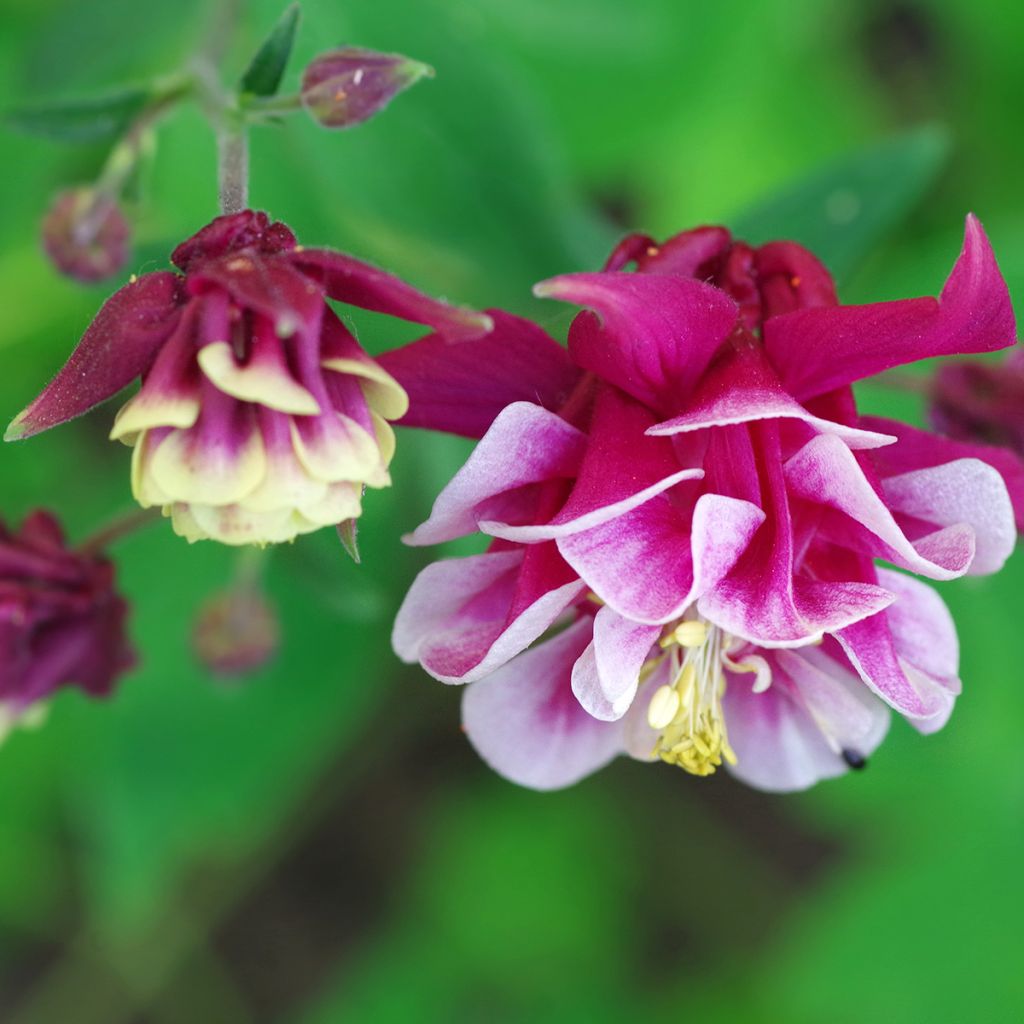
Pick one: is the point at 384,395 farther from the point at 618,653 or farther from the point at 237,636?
the point at 237,636

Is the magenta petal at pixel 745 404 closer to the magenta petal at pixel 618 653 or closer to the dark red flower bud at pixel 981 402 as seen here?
the magenta petal at pixel 618 653

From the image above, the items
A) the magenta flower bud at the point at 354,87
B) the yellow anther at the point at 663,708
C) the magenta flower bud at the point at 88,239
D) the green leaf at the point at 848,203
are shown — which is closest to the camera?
the yellow anther at the point at 663,708

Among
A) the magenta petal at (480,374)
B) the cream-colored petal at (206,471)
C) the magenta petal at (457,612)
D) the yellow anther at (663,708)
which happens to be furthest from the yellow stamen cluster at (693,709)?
the cream-colored petal at (206,471)

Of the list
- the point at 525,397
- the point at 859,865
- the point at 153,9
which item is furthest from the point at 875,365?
the point at 859,865

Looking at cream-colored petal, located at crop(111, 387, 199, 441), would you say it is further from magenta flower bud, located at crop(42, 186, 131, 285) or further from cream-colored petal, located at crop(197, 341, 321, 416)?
magenta flower bud, located at crop(42, 186, 131, 285)

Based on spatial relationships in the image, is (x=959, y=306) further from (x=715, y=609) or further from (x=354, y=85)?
(x=354, y=85)

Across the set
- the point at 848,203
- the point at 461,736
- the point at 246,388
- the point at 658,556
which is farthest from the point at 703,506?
the point at 461,736

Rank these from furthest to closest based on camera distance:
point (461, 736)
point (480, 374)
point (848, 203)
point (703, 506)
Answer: point (461, 736)
point (848, 203)
point (480, 374)
point (703, 506)
